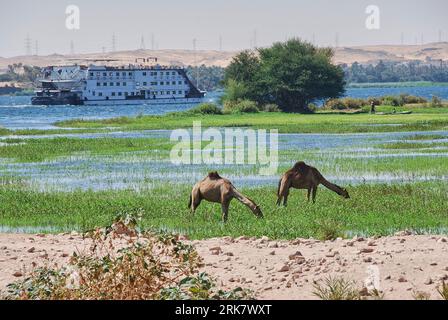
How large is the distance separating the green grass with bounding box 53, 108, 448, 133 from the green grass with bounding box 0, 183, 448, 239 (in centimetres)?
2483

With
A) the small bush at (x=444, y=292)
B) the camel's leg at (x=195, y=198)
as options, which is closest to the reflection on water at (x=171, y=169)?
the camel's leg at (x=195, y=198)

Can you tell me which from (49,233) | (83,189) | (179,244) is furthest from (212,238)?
(83,189)

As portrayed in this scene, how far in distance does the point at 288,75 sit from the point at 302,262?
59633 mm

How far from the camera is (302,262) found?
12227 millimetres

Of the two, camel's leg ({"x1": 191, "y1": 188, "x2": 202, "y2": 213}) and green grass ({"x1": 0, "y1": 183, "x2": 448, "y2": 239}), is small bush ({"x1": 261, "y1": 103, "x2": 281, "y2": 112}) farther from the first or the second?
camel's leg ({"x1": 191, "y1": 188, "x2": 202, "y2": 213})

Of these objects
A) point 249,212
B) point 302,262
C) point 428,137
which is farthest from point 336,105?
point 302,262

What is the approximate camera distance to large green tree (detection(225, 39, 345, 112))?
7088 cm

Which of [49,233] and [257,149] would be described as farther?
[257,149]

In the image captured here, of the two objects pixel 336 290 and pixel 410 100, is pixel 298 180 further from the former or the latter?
pixel 410 100

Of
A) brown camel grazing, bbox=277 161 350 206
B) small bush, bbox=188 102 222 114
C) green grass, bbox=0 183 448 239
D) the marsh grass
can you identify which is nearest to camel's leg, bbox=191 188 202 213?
green grass, bbox=0 183 448 239
